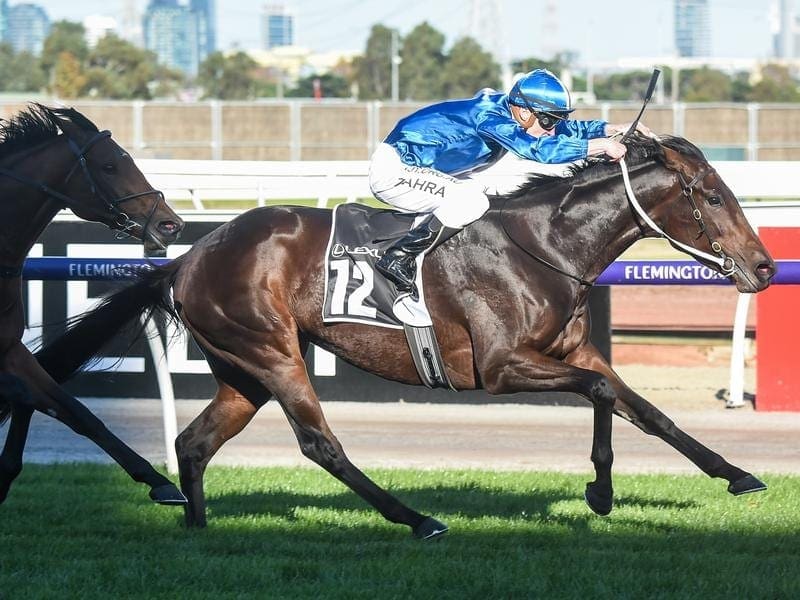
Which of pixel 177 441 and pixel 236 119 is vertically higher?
pixel 236 119

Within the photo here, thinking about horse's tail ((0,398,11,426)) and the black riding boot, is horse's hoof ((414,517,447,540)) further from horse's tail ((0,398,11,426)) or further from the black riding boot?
horse's tail ((0,398,11,426))

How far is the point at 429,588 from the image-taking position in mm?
3850

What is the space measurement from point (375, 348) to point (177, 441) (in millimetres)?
861

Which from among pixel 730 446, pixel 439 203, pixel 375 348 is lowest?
pixel 730 446

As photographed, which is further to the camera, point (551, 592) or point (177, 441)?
point (177, 441)

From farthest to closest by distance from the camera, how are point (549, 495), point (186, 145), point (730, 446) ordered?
point (186, 145) → point (730, 446) → point (549, 495)

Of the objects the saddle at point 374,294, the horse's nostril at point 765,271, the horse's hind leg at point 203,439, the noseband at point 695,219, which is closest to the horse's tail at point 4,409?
the horse's hind leg at point 203,439

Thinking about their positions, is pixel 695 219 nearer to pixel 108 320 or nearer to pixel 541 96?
pixel 541 96

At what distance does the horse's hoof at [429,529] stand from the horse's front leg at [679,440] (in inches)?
29.0

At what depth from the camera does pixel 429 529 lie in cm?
442

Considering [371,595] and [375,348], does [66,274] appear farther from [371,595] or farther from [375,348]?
[371,595]

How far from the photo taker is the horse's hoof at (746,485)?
14.2ft

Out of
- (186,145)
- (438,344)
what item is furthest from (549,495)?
(186,145)

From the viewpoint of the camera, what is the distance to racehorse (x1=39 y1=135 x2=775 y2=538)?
4.40m
